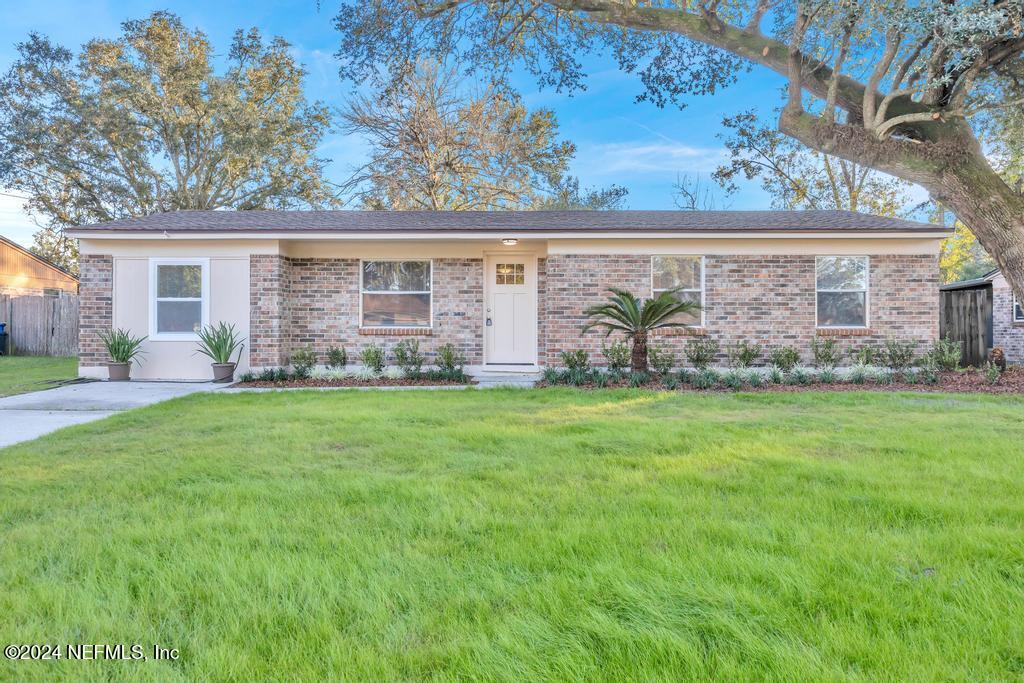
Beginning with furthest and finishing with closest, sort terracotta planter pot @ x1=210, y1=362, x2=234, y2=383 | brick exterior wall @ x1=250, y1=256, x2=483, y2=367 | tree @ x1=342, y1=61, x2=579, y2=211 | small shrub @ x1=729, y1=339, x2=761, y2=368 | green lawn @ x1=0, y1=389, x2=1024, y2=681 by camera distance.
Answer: tree @ x1=342, y1=61, x2=579, y2=211 < brick exterior wall @ x1=250, y1=256, x2=483, y2=367 < small shrub @ x1=729, y1=339, x2=761, y2=368 < terracotta planter pot @ x1=210, y1=362, x2=234, y2=383 < green lawn @ x1=0, y1=389, x2=1024, y2=681

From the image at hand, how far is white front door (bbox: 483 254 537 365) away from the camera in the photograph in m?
11.5

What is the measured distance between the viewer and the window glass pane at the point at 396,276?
1139 cm

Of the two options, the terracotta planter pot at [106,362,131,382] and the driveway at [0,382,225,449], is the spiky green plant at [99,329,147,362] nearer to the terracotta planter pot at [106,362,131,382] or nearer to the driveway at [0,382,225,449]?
the terracotta planter pot at [106,362,131,382]

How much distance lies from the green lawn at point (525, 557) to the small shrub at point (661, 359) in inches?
199

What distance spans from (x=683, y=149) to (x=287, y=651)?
22537 millimetres

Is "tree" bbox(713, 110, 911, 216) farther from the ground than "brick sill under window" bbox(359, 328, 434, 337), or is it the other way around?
"tree" bbox(713, 110, 911, 216)

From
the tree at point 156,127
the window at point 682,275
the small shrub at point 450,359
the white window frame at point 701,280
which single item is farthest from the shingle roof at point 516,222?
the tree at point 156,127

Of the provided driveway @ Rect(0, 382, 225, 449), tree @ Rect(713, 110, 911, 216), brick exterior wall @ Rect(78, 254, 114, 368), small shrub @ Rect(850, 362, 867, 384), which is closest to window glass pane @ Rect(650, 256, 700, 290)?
small shrub @ Rect(850, 362, 867, 384)

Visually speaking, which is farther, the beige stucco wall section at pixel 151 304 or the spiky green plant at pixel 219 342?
the beige stucco wall section at pixel 151 304

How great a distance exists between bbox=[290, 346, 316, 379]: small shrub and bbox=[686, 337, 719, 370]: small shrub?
723 centimetres

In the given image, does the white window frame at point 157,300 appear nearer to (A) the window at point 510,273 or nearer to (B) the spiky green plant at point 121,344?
(B) the spiky green plant at point 121,344

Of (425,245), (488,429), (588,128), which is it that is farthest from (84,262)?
(588,128)

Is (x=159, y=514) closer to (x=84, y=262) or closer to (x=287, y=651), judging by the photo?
(x=287, y=651)

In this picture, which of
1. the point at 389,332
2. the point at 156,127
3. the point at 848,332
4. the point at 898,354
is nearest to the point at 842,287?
the point at 848,332
